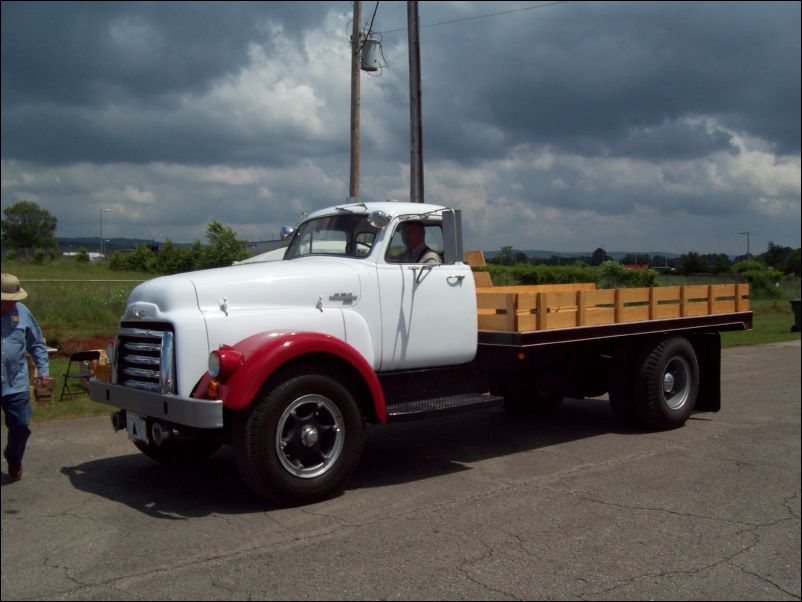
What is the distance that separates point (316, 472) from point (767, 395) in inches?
285

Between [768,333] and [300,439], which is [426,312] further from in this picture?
[768,333]

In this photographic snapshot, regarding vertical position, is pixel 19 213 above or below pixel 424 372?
above

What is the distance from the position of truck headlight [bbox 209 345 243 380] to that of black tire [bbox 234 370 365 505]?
346 millimetres

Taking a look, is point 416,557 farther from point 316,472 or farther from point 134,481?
point 134,481

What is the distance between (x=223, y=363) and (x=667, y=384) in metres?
5.40

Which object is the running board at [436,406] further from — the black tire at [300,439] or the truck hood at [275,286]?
the truck hood at [275,286]

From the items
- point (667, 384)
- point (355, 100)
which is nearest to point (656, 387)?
point (667, 384)

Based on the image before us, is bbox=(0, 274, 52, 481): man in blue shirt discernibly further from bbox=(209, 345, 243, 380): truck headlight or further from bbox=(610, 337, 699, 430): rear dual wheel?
bbox=(610, 337, 699, 430): rear dual wheel

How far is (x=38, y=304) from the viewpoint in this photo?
6441 mm

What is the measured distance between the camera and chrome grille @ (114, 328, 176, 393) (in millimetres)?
5551

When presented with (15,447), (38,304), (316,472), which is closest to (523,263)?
(316,472)

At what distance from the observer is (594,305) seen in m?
7.93

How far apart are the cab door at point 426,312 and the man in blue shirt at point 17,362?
2742mm

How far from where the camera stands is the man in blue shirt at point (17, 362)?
11.8 feet
